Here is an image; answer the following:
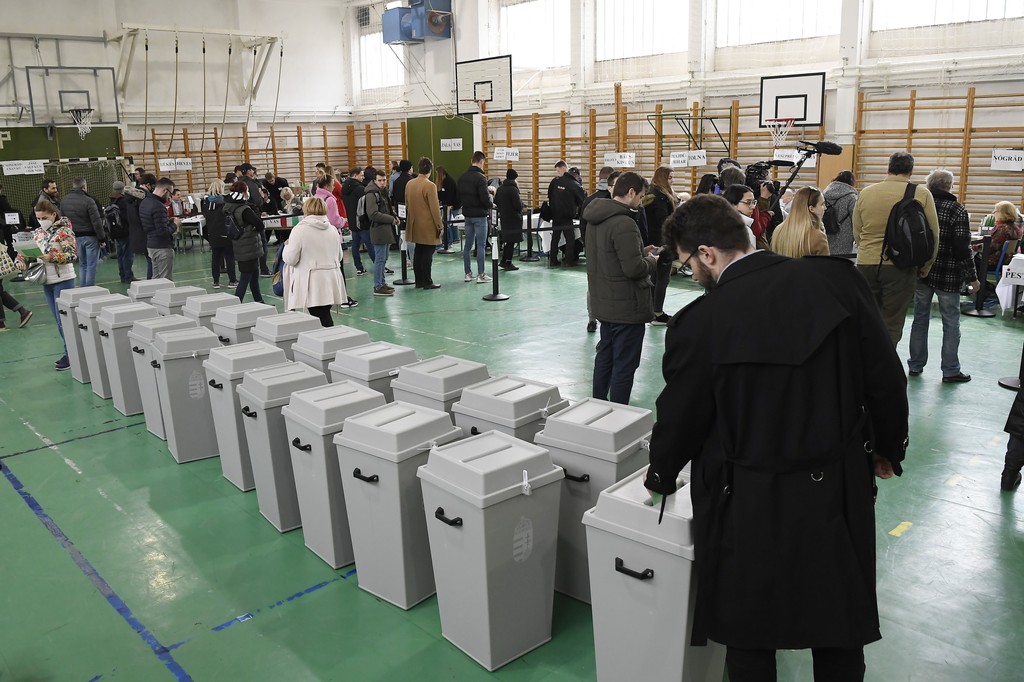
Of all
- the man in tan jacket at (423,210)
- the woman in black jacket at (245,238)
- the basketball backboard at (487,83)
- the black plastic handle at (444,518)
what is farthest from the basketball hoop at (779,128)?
the black plastic handle at (444,518)

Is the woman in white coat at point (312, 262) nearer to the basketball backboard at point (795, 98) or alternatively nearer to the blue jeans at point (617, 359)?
the blue jeans at point (617, 359)

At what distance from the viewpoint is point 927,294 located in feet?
19.4

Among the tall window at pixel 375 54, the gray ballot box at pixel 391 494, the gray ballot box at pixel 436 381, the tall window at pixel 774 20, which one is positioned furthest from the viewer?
the tall window at pixel 375 54

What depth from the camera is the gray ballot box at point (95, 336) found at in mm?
6000

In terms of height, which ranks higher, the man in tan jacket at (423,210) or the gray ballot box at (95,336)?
the man in tan jacket at (423,210)

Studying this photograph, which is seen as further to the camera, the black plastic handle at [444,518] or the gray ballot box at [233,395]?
the gray ballot box at [233,395]

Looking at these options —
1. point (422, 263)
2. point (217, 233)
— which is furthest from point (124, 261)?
point (422, 263)

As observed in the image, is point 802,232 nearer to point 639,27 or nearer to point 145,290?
point 145,290

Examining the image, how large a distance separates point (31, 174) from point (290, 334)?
13778 mm

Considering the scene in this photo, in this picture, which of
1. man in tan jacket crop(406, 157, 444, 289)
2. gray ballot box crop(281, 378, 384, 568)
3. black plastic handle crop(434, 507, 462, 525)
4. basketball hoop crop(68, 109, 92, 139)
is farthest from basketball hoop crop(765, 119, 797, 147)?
basketball hoop crop(68, 109, 92, 139)

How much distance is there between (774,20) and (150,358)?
10.9 meters

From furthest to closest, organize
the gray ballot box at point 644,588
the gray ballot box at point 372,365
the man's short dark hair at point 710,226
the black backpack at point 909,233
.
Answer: the black backpack at point 909,233 < the gray ballot box at point 372,365 < the gray ballot box at point 644,588 < the man's short dark hair at point 710,226

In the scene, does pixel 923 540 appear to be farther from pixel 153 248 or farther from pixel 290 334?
pixel 153 248

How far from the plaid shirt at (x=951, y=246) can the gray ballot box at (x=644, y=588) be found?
13.6ft
